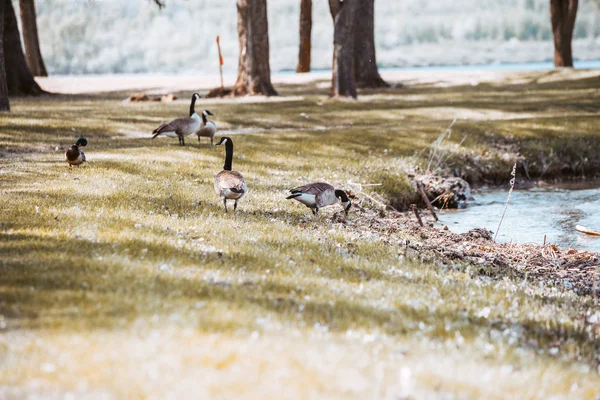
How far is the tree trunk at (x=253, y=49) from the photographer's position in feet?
119

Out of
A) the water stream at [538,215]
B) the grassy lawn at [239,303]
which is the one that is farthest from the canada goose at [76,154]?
the water stream at [538,215]

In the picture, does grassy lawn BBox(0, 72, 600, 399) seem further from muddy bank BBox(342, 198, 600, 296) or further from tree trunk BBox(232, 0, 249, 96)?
tree trunk BBox(232, 0, 249, 96)

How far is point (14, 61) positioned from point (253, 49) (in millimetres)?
12758

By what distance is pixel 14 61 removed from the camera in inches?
1420

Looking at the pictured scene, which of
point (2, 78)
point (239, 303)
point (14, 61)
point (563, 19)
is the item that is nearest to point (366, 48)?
point (563, 19)

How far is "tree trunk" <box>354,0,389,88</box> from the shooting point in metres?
40.5

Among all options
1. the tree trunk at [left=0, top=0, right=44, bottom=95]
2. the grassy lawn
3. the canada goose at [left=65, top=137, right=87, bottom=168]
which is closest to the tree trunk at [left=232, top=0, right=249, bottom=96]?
the tree trunk at [left=0, top=0, right=44, bottom=95]

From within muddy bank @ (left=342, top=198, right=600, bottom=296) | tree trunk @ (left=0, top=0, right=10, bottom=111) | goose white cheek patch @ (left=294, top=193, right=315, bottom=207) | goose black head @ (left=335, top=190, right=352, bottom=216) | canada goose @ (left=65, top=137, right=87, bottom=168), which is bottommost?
muddy bank @ (left=342, top=198, right=600, bottom=296)

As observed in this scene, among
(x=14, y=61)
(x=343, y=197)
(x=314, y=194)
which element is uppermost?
(x=14, y=61)

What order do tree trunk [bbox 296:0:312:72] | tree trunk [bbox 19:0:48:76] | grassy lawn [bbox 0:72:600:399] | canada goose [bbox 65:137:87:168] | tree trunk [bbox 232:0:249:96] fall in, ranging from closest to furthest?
grassy lawn [bbox 0:72:600:399]
canada goose [bbox 65:137:87:168]
tree trunk [bbox 232:0:249:96]
tree trunk [bbox 19:0:48:76]
tree trunk [bbox 296:0:312:72]

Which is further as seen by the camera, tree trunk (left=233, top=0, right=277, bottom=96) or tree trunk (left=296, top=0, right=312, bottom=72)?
tree trunk (left=296, top=0, right=312, bottom=72)

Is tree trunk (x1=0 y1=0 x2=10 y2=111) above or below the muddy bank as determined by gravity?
above

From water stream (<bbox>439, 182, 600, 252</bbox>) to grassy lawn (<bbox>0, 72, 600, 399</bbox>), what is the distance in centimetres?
210

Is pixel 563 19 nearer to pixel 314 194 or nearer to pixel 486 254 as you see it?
pixel 486 254
